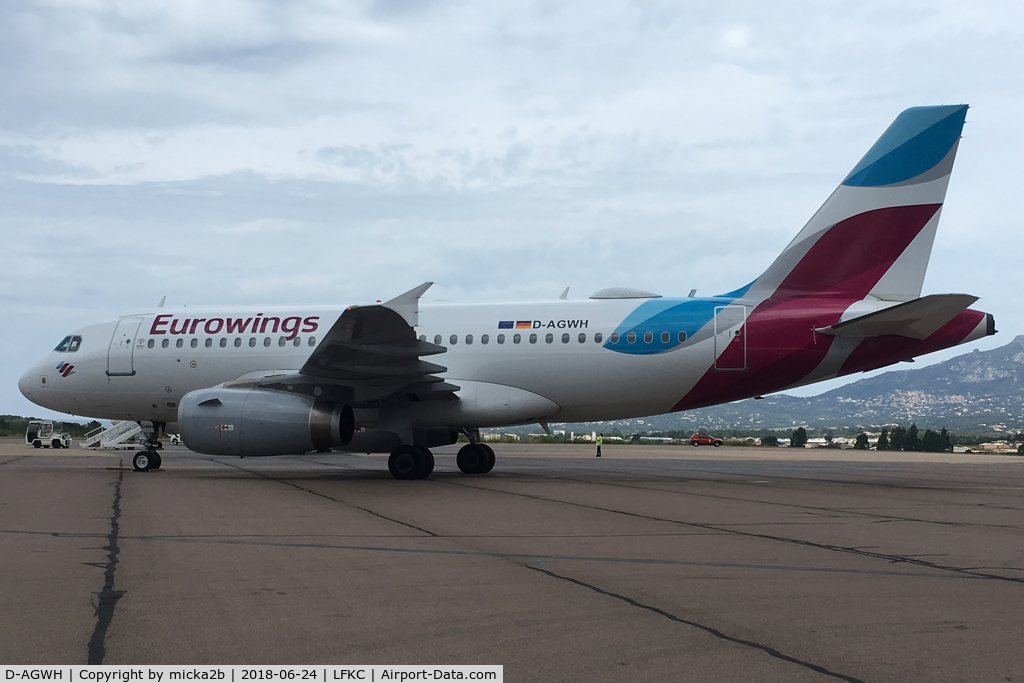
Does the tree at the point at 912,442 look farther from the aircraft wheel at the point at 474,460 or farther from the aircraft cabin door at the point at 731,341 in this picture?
the aircraft cabin door at the point at 731,341

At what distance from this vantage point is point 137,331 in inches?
838

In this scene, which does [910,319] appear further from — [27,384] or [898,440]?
[898,440]

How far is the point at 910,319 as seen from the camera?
15852mm

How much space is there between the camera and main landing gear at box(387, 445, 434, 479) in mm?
17359

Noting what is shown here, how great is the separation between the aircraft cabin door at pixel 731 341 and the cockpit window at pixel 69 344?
1483 centimetres

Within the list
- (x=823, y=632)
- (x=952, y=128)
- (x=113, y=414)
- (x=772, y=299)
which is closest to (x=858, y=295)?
(x=772, y=299)

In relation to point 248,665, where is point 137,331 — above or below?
above

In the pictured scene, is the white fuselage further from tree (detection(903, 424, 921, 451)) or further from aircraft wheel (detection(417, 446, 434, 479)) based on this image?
tree (detection(903, 424, 921, 451))

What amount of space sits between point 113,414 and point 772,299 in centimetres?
1526

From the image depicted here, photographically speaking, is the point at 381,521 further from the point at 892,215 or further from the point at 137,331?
the point at 137,331

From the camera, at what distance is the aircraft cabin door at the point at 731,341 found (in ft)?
56.7

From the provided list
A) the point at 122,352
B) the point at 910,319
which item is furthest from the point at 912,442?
the point at 122,352

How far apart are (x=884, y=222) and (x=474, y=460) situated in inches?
383

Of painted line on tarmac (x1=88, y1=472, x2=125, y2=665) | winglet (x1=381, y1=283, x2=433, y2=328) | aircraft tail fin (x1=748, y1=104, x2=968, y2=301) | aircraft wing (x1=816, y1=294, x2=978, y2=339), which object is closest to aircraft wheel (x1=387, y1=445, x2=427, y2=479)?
winglet (x1=381, y1=283, x2=433, y2=328)
